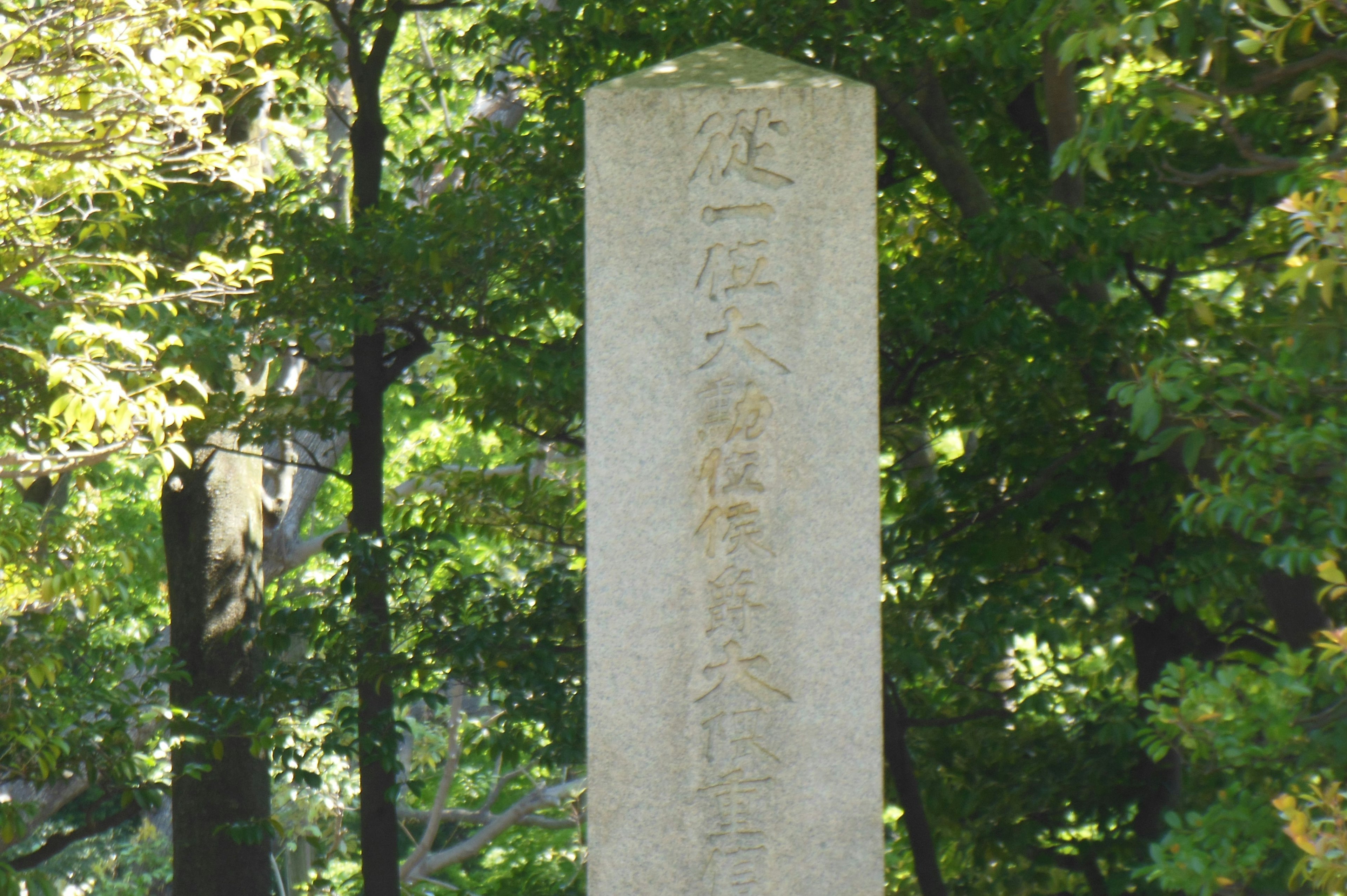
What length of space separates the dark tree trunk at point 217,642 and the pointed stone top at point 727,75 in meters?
3.45

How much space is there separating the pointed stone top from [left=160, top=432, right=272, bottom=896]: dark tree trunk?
3.45m

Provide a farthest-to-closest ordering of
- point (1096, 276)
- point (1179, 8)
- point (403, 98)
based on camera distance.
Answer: point (403, 98) < point (1096, 276) < point (1179, 8)

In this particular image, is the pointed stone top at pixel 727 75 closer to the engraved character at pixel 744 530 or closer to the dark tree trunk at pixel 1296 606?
the engraved character at pixel 744 530

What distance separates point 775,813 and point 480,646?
90.1 inches

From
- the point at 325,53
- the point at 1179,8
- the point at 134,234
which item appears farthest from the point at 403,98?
the point at 1179,8

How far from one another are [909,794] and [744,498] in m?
3.21

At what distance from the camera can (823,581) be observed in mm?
3307

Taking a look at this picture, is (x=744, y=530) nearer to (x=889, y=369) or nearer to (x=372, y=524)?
(x=889, y=369)

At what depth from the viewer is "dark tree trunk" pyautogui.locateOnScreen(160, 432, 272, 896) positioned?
639 cm

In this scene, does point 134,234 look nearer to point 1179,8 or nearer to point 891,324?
point 891,324

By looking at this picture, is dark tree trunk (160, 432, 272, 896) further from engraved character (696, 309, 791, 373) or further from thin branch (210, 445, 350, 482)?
engraved character (696, 309, 791, 373)

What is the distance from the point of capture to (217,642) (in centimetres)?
652

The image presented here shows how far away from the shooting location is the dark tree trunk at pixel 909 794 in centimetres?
592

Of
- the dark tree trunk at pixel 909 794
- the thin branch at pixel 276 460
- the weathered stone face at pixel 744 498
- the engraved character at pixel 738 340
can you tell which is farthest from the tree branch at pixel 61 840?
the engraved character at pixel 738 340
